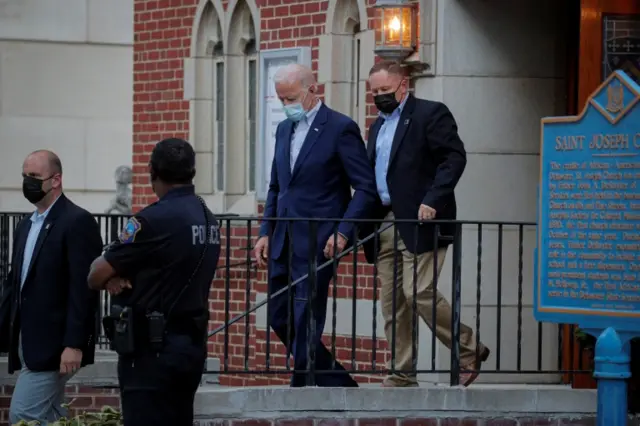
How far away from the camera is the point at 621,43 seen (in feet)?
40.9

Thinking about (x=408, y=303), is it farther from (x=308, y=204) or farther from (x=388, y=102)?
(x=388, y=102)

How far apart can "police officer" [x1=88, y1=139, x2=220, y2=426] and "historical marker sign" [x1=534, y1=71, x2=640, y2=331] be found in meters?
2.21

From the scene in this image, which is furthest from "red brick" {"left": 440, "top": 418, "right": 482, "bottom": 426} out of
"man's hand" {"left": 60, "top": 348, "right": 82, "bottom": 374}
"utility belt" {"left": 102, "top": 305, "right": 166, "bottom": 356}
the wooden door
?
"utility belt" {"left": 102, "top": 305, "right": 166, "bottom": 356}

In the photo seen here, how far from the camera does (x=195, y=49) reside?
1680 centimetres

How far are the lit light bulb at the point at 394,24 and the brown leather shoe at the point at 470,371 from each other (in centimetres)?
289

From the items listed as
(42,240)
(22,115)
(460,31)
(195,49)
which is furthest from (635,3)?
(22,115)

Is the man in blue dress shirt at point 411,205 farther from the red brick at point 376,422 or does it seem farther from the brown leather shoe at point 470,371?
the red brick at point 376,422

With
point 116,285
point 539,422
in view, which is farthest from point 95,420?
point 539,422

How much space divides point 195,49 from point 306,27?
1786mm

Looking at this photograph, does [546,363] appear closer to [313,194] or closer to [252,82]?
[313,194]

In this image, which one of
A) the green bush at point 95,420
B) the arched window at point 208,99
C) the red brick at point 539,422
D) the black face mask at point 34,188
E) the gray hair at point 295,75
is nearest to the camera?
the green bush at point 95,420

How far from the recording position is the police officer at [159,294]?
9.05m

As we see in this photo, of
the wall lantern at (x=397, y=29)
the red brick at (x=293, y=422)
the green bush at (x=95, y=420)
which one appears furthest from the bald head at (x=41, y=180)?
the wall lantern at (x=397, y=29)

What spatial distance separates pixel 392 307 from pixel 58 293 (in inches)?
76.3
